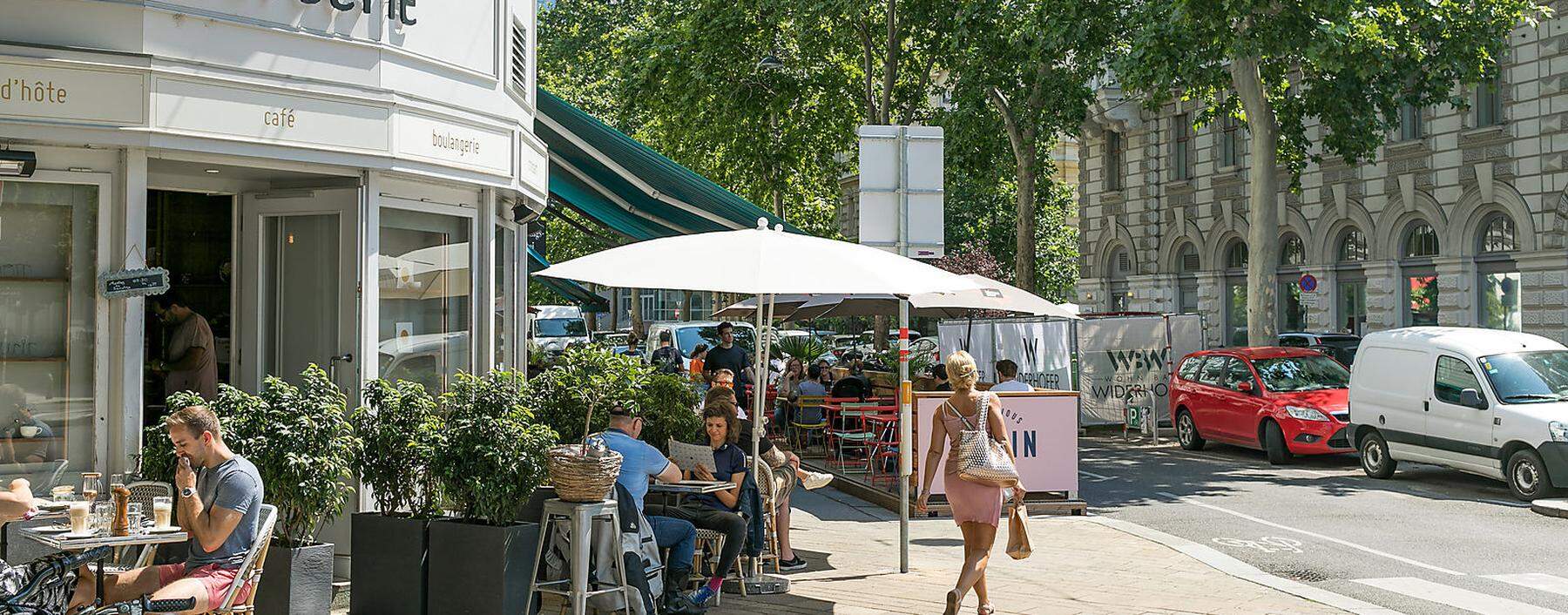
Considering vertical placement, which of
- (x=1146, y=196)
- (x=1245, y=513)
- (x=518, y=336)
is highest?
(x=1146, y=196)

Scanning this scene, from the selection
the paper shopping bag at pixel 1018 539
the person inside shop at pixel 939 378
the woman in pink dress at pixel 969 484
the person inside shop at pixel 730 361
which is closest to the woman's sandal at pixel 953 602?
the woman in pink dress at pixel 969 484

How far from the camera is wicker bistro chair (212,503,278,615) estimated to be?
6.39 m

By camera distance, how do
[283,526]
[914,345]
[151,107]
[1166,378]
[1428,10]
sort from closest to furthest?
[283,526] < [151,107] < [1428,10] < [1166,378] < [914,345]

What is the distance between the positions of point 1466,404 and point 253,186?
12413 millimetres

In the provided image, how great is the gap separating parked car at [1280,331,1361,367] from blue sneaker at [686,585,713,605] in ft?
51.5

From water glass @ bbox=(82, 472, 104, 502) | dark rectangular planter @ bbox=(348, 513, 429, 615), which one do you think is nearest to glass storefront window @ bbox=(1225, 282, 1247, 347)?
dark rectangular planter @ bbox=(348, 513, 429, 615)

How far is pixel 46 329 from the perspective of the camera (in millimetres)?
8070

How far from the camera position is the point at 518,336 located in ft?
40.4

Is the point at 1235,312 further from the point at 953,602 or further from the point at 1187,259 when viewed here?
the point at 953,602

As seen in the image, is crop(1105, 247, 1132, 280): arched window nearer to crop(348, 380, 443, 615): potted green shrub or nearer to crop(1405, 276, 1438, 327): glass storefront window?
crop(1405, 276, 1438, 327): glass storefront window

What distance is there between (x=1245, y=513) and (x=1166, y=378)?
939 cm

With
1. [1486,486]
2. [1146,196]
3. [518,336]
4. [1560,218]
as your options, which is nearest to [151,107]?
[518,336]

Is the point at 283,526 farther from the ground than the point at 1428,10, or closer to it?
closer to it

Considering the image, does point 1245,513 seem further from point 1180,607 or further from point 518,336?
point 518,336
